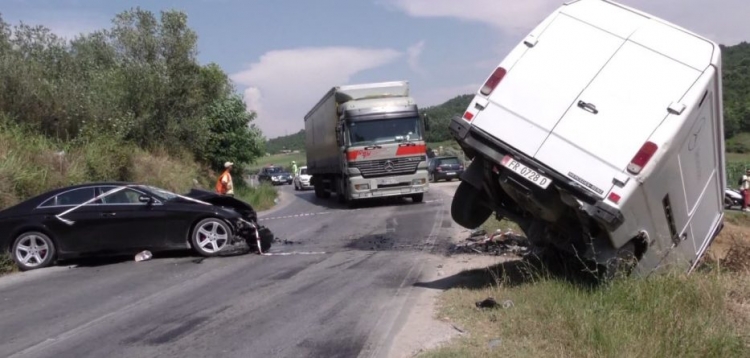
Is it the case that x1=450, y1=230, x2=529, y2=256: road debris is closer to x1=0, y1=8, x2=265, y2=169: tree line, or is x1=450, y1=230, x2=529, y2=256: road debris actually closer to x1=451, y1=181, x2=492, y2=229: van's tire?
x1=451, y1=181, x2=492, y2=229: van's tire

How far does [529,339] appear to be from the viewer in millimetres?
6508

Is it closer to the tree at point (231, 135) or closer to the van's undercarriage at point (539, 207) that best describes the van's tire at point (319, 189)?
the tree at point (231, 135)

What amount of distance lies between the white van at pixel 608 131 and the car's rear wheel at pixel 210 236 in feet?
19.7

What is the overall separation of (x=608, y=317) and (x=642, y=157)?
67.9 inches

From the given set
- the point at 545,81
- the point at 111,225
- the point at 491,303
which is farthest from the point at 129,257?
the point at 545,81

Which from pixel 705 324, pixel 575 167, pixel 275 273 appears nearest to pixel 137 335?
pixel 275 273

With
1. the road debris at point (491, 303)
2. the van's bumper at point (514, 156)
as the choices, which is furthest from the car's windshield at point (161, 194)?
the road debris at point (491, 303)

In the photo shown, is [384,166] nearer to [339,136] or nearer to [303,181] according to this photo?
[339,136]

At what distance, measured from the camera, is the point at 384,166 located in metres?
23.8

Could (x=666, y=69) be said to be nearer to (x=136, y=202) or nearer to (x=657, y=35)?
(x=657, y=35)

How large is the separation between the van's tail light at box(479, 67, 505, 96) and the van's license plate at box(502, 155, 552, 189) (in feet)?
2.70

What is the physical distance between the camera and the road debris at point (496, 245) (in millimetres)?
12070

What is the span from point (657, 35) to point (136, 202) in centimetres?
895

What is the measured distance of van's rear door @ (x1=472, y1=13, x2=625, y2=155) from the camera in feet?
26.2
